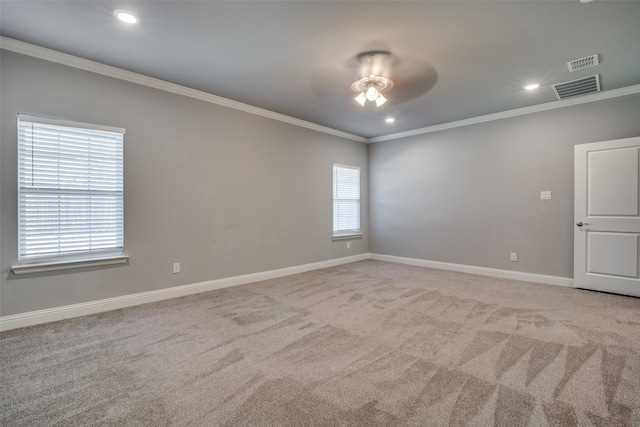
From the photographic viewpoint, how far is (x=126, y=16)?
236cm

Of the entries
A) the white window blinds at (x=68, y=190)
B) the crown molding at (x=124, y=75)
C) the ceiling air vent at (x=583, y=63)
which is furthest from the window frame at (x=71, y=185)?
the ceiling air vent at (x=583, y=63)

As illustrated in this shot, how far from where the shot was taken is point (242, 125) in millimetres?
4395

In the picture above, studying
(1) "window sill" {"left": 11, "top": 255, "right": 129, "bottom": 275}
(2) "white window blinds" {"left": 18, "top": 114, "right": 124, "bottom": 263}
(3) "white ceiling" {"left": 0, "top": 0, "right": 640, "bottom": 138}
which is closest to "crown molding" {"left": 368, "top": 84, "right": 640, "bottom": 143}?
(3) "white ceiling" {"left": 0, "top": 0, "right": 640, "bottom": 138}

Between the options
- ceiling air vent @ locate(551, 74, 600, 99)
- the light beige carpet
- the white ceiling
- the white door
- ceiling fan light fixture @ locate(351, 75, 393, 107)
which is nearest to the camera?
the light beige carpet

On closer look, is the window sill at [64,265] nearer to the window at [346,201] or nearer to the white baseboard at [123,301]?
the white baseboard at [123,301]

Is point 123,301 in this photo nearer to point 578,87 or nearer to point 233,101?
point 233,101

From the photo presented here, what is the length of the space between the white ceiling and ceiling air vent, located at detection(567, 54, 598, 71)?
6 centimetres

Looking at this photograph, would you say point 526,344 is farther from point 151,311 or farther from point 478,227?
point 151,311

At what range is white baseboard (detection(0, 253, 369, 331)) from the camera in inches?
110

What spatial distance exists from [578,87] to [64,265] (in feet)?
20.6

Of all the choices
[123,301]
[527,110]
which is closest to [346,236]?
[527,110]

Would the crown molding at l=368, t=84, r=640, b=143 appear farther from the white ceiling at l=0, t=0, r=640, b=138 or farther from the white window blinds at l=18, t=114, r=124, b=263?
the white window blinds at l=18, t=114, r=124, b=263

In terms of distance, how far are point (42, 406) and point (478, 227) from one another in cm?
553

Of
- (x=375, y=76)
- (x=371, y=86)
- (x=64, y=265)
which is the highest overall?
(x=375, y=76)
